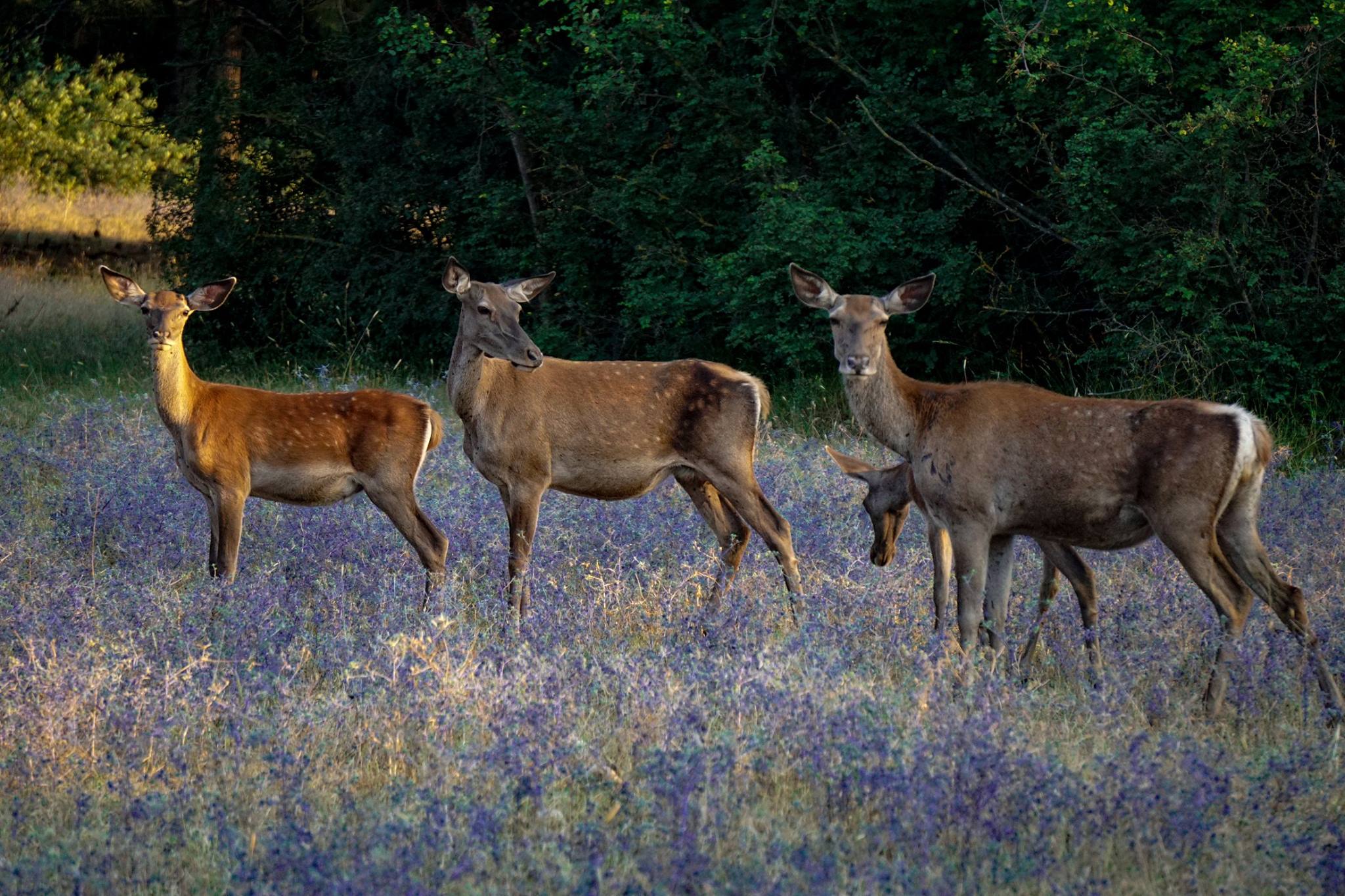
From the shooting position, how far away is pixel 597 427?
8297mm

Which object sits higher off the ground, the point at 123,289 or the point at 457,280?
the point at 457,280

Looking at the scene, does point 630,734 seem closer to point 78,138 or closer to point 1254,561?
point 1254,561

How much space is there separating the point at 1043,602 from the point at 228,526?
4.15 metres

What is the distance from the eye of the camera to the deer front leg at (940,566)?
6.96 m

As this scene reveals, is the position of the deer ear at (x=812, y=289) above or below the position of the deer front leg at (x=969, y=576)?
above

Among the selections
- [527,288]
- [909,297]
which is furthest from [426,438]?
[909,297]

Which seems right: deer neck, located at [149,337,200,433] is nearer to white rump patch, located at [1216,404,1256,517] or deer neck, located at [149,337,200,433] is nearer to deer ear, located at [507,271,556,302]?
deer ear, located at [507,271,556,302]

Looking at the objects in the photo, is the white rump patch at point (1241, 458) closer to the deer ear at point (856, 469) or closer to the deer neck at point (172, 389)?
the deer ear at point (856, 469)

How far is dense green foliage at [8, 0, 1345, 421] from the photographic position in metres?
12.1

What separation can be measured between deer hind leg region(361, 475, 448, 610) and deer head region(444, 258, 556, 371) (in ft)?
2.79

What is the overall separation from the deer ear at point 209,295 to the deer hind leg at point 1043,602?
473 centimetres

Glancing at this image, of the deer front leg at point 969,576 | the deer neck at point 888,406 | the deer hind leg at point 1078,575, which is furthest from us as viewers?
the deer neck at point 888,406

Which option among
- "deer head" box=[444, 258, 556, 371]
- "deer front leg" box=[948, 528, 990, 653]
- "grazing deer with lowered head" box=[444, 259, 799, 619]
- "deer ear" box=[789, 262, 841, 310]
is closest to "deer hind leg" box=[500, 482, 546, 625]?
"grazing deer with lowered head" box=[444, 259, 799, 619]

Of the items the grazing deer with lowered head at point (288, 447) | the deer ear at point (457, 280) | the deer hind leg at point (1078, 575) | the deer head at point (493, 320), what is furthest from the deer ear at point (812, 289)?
the grazing deer with lowered head at point (288, 447)
